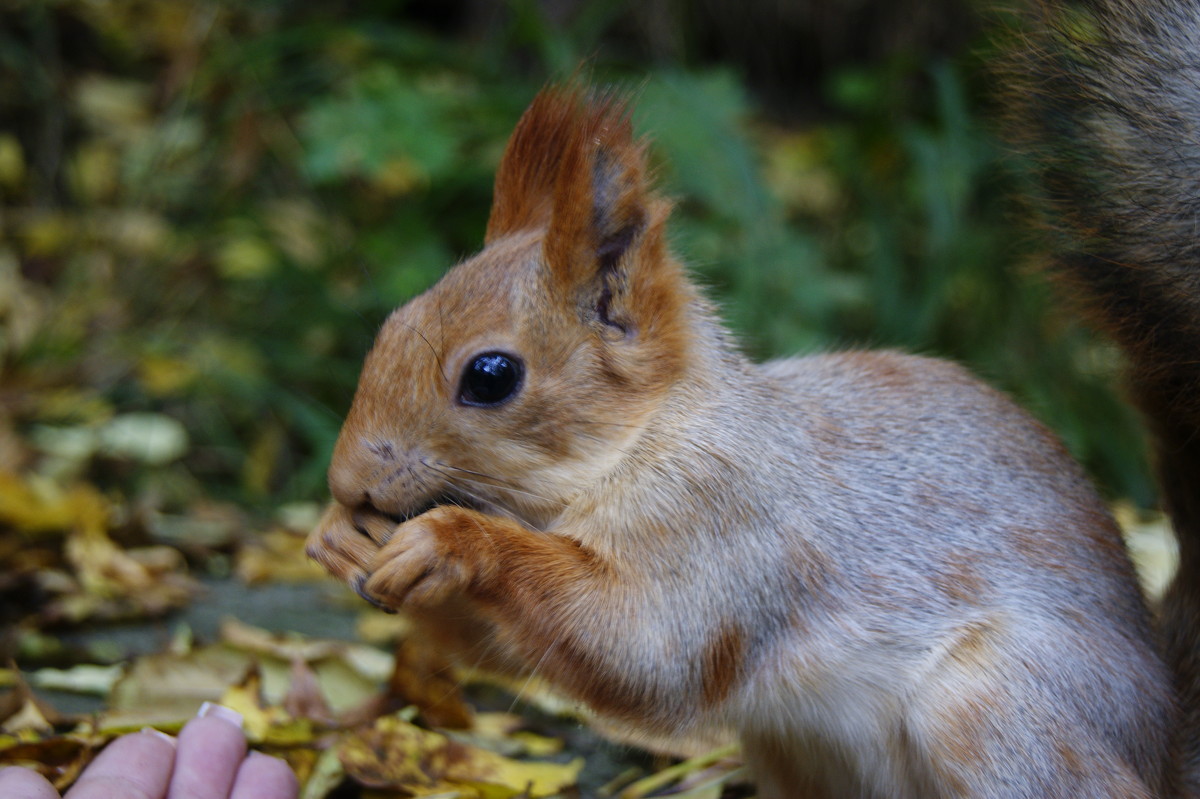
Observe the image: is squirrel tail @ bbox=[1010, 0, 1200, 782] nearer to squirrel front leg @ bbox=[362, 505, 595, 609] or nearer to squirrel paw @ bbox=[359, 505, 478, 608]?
squirrel front leg @ bbox=[362, 505, 595, 609]

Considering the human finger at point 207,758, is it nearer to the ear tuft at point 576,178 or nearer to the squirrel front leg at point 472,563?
the squirrel front leg at point 472,563

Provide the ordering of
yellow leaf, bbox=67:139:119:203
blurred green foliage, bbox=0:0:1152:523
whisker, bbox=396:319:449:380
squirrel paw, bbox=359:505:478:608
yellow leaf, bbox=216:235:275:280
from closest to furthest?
squirrel paw, bbox=359:505:478:608, whisker, bbox=396:319:449:380, blurred green foliage, bbox=0:0:1152:523, yellow leaf, bbox=216:235:275:280, yellow leaf, bbox=67:139:119:203

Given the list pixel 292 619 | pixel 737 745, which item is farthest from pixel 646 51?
pixel 737 745

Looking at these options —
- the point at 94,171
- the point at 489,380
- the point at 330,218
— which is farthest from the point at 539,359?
the point at 94,171

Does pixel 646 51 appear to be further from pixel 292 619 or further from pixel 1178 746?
pixel 1178 746

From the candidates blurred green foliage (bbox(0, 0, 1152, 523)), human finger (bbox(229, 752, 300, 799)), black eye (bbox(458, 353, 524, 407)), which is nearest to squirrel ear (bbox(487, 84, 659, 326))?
black eye (bbox(458, 353, 524, 407))

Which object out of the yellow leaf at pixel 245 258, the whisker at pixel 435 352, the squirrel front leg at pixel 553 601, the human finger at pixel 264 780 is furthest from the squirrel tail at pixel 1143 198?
the yellow leaf at pixel 245 258

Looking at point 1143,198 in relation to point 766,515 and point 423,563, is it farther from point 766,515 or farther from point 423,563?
point 423,563
